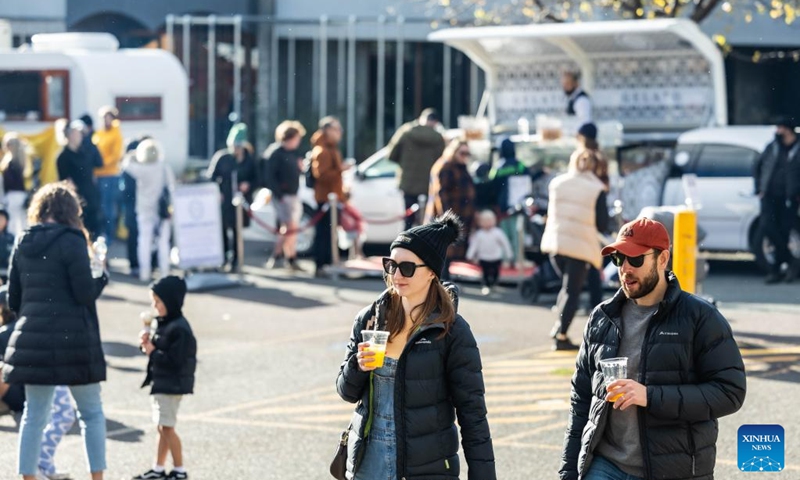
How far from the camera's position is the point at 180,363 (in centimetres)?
866

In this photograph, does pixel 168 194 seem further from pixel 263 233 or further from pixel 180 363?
pixel 180 363

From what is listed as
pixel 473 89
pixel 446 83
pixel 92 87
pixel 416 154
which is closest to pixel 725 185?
pixel 416 154

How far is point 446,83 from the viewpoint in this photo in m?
30.9

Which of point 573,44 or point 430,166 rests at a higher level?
point 573,44

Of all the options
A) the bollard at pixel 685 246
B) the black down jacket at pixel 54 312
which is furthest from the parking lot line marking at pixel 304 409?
the bollard at pixel 685 246

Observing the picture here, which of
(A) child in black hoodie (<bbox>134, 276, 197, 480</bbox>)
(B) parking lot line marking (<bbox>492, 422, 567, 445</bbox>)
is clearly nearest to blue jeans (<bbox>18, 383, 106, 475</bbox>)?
(A) child in black hoodie (<bbox>134, 276, 197, 480</bbox>)

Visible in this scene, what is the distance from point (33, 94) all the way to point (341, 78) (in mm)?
9226

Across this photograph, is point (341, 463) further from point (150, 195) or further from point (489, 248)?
point (150, 195)

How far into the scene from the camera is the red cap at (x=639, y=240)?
565cm

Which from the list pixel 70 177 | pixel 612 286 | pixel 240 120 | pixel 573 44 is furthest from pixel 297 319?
pixel 240 120

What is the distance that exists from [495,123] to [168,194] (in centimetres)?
571

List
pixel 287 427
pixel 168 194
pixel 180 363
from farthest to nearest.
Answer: pixel 168 194 → pixel 287 427 → pixel 180 363

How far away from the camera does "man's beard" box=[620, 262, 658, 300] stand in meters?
5.64

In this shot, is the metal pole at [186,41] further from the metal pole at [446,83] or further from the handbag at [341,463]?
the handbag at [341,463]
